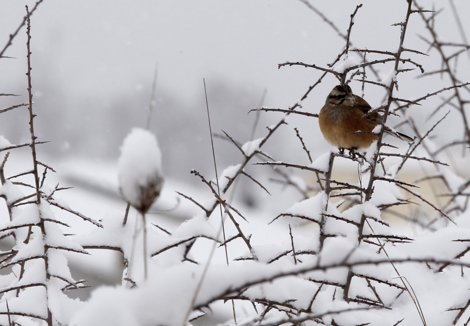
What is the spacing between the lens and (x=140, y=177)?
601 millimetres

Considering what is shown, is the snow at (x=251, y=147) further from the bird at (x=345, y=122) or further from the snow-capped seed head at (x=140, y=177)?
the bird at (x=345, y=122)

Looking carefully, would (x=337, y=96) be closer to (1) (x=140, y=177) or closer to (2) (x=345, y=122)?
(2) (x=345, y=122)

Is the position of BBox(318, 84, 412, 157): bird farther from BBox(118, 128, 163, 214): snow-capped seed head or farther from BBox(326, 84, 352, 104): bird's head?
BBox(118, 128, 163, 214): snow-capped seed head

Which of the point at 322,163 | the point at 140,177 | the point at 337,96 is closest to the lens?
the point at 140,177

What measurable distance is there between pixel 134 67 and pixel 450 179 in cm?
4811

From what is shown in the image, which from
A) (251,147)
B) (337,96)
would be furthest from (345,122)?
(251,147)

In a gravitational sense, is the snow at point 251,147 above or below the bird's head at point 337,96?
below

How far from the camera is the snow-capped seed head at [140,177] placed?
600mm

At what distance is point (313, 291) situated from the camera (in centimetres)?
102

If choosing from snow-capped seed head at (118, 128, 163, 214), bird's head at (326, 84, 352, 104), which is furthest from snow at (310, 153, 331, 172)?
bird's head at (326, 84, 352, 104)

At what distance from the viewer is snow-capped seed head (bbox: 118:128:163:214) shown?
1.97 feet

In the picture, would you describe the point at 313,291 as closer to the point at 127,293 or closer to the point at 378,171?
the point at 127,293

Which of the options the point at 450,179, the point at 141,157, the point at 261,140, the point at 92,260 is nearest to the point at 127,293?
the point at 141,157

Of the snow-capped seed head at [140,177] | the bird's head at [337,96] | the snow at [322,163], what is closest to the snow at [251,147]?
the snow at [322,163]
